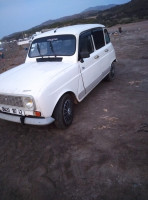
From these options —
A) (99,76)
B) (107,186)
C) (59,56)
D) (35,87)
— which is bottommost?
(107,186)

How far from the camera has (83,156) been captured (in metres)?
3.22

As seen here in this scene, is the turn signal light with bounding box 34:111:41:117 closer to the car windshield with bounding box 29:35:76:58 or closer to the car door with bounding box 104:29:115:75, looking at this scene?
the car windshield with bounding box 29:35:76:58

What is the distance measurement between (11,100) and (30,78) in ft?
1.91

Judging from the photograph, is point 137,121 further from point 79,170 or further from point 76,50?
point 76,50

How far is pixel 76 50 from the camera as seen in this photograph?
4.34m

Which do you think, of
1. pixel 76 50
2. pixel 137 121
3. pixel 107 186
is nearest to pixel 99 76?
pixel 76 50

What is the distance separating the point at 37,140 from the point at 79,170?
1.27 meters

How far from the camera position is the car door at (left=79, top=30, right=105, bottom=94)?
14.8ft

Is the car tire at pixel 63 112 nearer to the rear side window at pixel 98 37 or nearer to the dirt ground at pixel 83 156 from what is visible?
the dirt ground at pixel 83 156

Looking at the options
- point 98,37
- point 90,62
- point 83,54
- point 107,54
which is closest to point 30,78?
point 83,54

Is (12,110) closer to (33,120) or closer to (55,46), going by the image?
(33,120)

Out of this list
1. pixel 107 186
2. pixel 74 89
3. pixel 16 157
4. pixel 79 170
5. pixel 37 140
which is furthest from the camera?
pixel 74 89

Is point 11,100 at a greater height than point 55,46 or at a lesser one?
lesser

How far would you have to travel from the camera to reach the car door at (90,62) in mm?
4508
